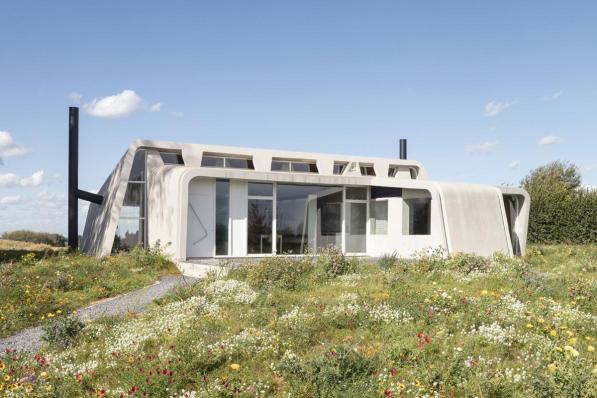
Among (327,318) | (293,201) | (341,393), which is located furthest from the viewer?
(293,201)

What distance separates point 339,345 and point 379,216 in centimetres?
1607

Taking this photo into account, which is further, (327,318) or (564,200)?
(564,200)

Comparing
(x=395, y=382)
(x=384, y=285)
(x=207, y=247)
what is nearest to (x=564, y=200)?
(x=207, y=247)

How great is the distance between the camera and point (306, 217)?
21688 mm

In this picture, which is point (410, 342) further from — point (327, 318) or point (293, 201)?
point (293, 201)

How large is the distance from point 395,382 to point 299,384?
43.8 inches

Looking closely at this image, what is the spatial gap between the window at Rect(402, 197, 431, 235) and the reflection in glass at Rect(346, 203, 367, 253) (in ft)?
5.85

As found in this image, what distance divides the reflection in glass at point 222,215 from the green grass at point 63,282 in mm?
2218

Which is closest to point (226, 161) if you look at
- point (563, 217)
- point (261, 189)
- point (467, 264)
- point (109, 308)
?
point (261, 189)

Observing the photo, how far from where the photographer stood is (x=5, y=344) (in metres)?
9.85

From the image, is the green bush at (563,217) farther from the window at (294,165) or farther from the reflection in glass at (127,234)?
the reflection in glass at (127,234)

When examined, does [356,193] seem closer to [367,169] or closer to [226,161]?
[367,169]

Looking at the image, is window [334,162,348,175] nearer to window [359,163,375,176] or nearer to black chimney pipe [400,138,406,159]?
window [359,163,375,176]

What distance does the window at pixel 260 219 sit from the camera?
811 inches
